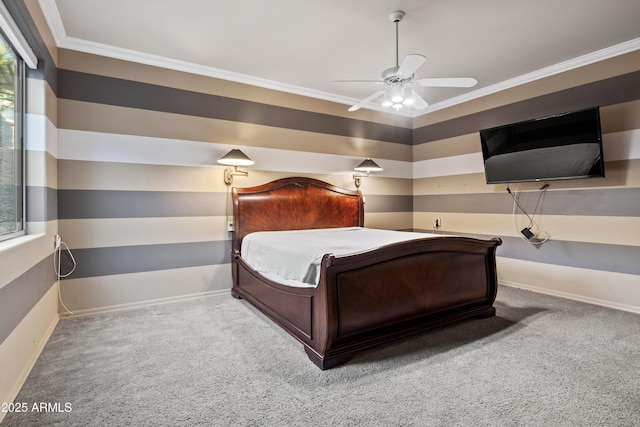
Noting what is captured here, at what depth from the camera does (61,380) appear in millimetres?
1938

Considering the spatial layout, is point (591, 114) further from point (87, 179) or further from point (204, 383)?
point (87, 179)

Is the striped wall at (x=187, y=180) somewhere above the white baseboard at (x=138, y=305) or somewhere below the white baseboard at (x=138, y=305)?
above

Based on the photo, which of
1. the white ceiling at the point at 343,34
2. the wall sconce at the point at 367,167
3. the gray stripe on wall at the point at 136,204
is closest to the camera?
the white ceiling at the point at 343,34

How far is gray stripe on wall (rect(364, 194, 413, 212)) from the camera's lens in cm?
497

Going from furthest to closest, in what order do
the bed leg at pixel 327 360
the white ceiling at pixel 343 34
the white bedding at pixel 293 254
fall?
the white ceiling at pixel 343 34 → the white bedding at pixel 293 254 → the bed leg at pixel 327 360

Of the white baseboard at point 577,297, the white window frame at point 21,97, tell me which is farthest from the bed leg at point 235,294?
the white baseboard at point 577,297

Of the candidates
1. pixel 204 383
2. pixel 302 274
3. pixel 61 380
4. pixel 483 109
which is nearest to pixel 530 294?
pixel 483 109

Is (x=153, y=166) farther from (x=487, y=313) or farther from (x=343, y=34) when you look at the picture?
(x=487, y=313)

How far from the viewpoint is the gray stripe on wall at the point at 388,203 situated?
16.3 feet

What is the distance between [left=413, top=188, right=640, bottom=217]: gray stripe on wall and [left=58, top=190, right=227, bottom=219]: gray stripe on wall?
10.6 ft

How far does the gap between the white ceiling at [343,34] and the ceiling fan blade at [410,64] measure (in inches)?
23.3

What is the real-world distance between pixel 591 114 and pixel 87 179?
4.85 m

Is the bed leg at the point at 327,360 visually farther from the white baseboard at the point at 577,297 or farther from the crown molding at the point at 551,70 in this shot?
the crown molding at the point at 551,70

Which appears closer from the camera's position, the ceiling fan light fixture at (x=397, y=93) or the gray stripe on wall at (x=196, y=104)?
the ceiling fan light fixture at (x=397, y=93)
